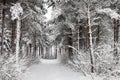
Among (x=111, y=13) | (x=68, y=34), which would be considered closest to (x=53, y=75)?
(x=111, y=13)

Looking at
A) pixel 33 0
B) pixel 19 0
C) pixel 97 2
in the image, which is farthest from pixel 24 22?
pixel 97 2

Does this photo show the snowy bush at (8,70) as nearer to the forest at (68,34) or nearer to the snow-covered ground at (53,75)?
A: the forest at (68,34)

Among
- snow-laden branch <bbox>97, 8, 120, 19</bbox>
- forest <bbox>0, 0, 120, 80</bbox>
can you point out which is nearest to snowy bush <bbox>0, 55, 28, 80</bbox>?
forest <bbox>0, 0, 120, 80</bbox>

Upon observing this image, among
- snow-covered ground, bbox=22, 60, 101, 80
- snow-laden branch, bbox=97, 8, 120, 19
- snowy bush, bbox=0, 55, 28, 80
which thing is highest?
snow-laden branch, bbox=97, 8, 120, 19

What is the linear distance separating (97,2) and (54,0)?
336 cm

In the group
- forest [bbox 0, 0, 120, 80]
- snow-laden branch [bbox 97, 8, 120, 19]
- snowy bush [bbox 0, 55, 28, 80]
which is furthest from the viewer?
snow-laden branch [bbox 97, 8, 120, 19]

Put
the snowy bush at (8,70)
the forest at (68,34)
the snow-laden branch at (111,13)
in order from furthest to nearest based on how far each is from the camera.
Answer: the snow-laden branch at (111,13) → the forest at (68,34) → the snowy bush at (8,70)

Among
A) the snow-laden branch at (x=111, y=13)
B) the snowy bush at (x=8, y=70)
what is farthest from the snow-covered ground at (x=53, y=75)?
the snow-laden branch at (x=111, y=13)

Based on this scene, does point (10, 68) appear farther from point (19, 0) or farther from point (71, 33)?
point (71, 33)

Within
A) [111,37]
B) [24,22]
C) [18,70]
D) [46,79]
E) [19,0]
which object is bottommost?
[46,79]

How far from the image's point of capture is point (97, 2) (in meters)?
13.5

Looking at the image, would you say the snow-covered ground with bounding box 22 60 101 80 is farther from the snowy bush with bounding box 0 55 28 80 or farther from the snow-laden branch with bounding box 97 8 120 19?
the snow-laden branch with bounding box 97 8 120 19

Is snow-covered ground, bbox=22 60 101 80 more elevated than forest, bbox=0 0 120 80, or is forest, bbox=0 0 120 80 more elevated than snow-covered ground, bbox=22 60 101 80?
forest, bbox=0 0 120 80

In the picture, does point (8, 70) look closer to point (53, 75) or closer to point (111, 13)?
point (53, 75)
